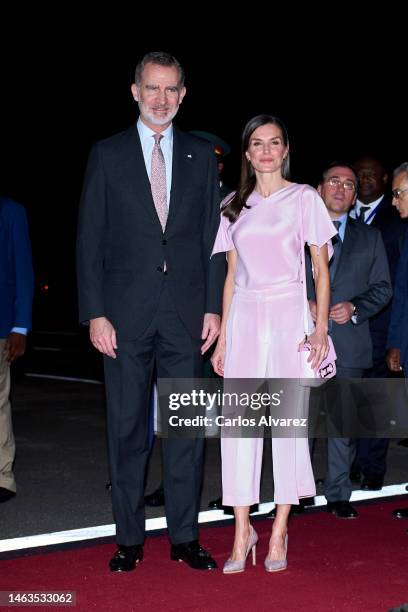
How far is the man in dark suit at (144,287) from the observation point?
4609 millimetres

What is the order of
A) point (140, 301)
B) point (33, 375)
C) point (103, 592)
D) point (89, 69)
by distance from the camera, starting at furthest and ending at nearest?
point (89, 69) → point (33, 375) → point (140, 301) → point (103, 592)

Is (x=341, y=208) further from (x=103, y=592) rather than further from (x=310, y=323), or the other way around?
(x=103, y=592)

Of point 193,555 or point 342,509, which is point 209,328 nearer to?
point 193,555

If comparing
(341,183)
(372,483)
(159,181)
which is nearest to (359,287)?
(341,183)

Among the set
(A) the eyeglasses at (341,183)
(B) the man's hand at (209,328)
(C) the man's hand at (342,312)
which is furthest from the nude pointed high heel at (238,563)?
(A) the eyeglasses at (341,183)

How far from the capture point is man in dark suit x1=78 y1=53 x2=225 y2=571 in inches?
181

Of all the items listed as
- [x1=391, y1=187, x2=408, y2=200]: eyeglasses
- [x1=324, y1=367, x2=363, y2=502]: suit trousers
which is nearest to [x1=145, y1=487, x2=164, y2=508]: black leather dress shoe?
[x1=324, y1=367, x2=363, y2=502]: suit trousers

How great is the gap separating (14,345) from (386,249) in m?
2.60

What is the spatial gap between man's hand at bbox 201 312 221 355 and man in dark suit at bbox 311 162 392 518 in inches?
49.9

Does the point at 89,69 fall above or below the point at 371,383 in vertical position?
above

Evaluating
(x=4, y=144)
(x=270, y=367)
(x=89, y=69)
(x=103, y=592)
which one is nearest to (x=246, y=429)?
(x=270, y=367)

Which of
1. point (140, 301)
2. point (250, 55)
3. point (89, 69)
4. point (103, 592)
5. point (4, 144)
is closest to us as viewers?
point (103, 592)

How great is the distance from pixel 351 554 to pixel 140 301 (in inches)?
63.8

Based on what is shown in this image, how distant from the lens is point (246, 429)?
470cm
